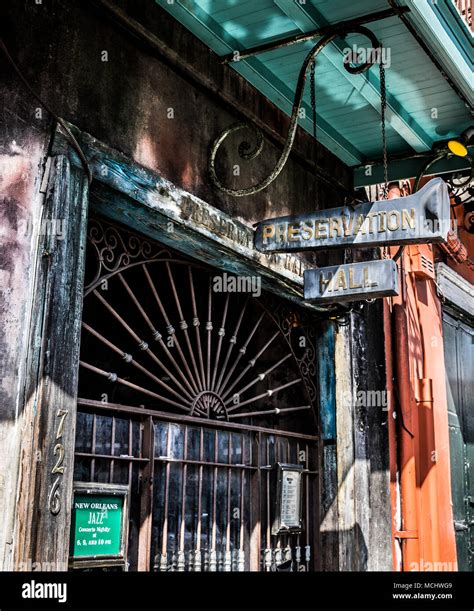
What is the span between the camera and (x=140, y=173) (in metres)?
4.51

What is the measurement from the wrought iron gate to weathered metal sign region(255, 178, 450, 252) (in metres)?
0.82

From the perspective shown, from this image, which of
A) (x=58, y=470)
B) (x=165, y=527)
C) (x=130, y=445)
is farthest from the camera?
(x=165, y=527)

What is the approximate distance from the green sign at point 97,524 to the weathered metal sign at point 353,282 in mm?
1820

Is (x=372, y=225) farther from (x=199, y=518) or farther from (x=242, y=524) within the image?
(x=242, y=524)

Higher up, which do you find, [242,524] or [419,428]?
[419,428]

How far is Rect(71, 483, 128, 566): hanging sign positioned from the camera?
4.25 m

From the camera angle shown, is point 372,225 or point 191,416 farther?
point 191,416

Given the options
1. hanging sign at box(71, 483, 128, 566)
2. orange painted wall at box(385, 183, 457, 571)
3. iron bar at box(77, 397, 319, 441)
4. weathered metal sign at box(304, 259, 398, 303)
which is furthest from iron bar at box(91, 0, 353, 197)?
hanging sign at box(71, 483, 128, 566)

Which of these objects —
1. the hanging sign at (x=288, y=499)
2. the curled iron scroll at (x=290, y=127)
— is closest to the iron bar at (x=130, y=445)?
the hanging sign at (x=288, y=499)

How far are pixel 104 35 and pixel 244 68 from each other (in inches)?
54.3

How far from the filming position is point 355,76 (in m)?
5.69

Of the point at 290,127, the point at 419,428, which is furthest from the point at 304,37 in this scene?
the point at 419,428

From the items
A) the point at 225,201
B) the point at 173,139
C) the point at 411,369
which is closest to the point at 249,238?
the point at 225,201

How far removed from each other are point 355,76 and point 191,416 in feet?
8.88
